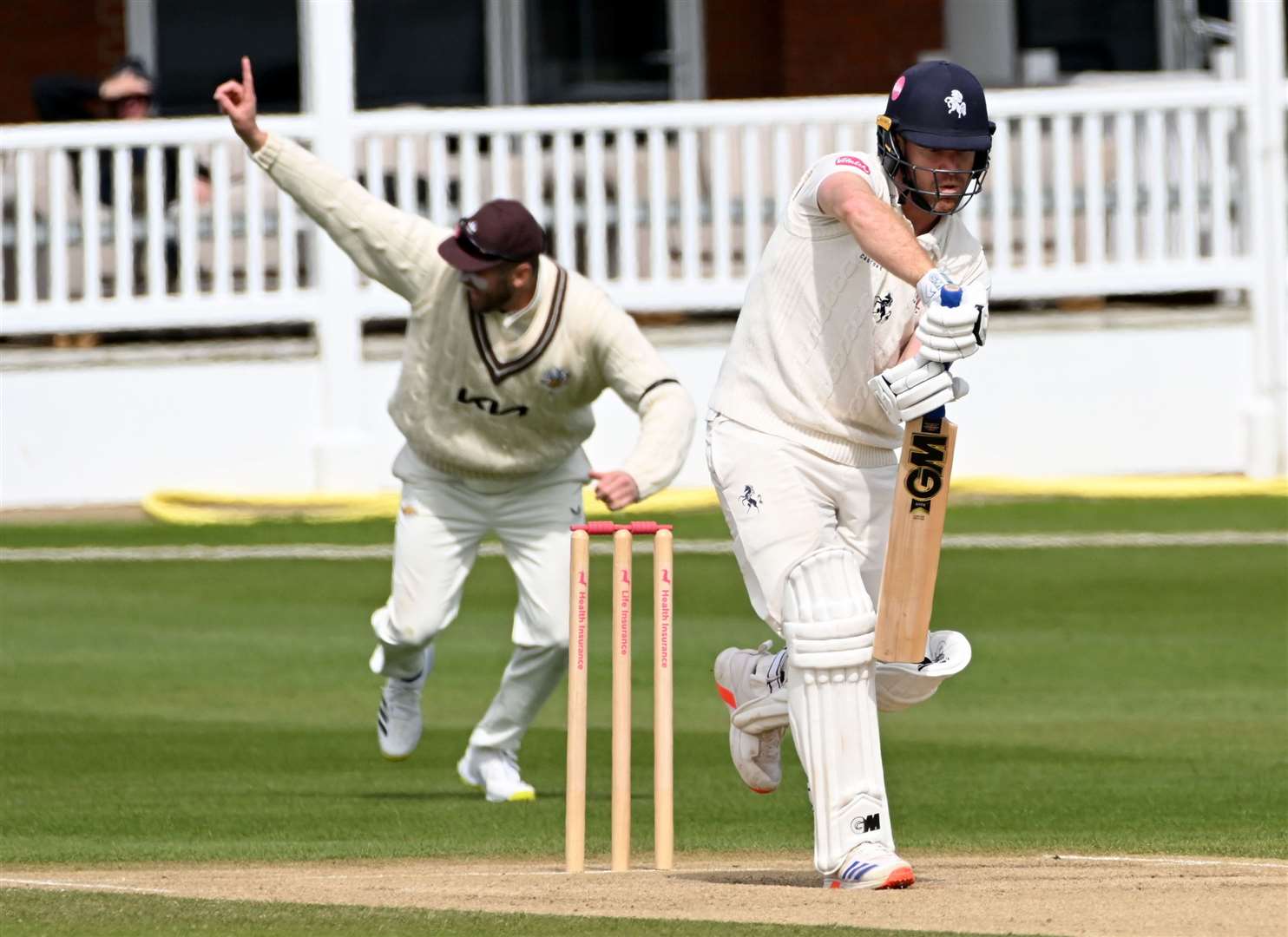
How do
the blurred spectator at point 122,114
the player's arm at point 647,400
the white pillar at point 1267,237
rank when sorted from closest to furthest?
the player's arm at point 647,400 → the white pillar at point 1267,237 → the blurred spectator at point 122,114

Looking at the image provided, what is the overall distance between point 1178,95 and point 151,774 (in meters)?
8.52

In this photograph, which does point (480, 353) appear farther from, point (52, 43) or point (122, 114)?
point (52, 43)

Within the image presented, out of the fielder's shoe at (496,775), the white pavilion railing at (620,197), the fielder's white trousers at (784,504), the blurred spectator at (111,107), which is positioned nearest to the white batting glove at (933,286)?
the fielder's white trousers at (784,504)

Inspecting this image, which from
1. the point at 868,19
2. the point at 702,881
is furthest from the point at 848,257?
the point at 868,19

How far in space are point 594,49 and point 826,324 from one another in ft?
41.6

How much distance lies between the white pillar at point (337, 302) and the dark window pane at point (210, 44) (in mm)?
3652

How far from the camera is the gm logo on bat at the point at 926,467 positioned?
627cm

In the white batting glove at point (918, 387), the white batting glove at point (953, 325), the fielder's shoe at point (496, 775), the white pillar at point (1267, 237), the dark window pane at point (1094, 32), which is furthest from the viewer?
the dark window pane at point (1094, 32)

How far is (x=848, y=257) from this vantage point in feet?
21.3

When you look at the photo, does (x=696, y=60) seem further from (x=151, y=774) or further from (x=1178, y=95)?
(x=151, y=774)

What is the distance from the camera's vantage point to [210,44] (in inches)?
736

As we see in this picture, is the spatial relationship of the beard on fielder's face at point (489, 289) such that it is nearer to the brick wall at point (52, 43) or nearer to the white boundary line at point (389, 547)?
the white boundary line at point (389, 547)

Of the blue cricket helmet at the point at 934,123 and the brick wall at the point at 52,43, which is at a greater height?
the brick wall at the point at 52,43

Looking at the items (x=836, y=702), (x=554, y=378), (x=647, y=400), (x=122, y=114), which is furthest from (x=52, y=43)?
(x=836, y=702)
